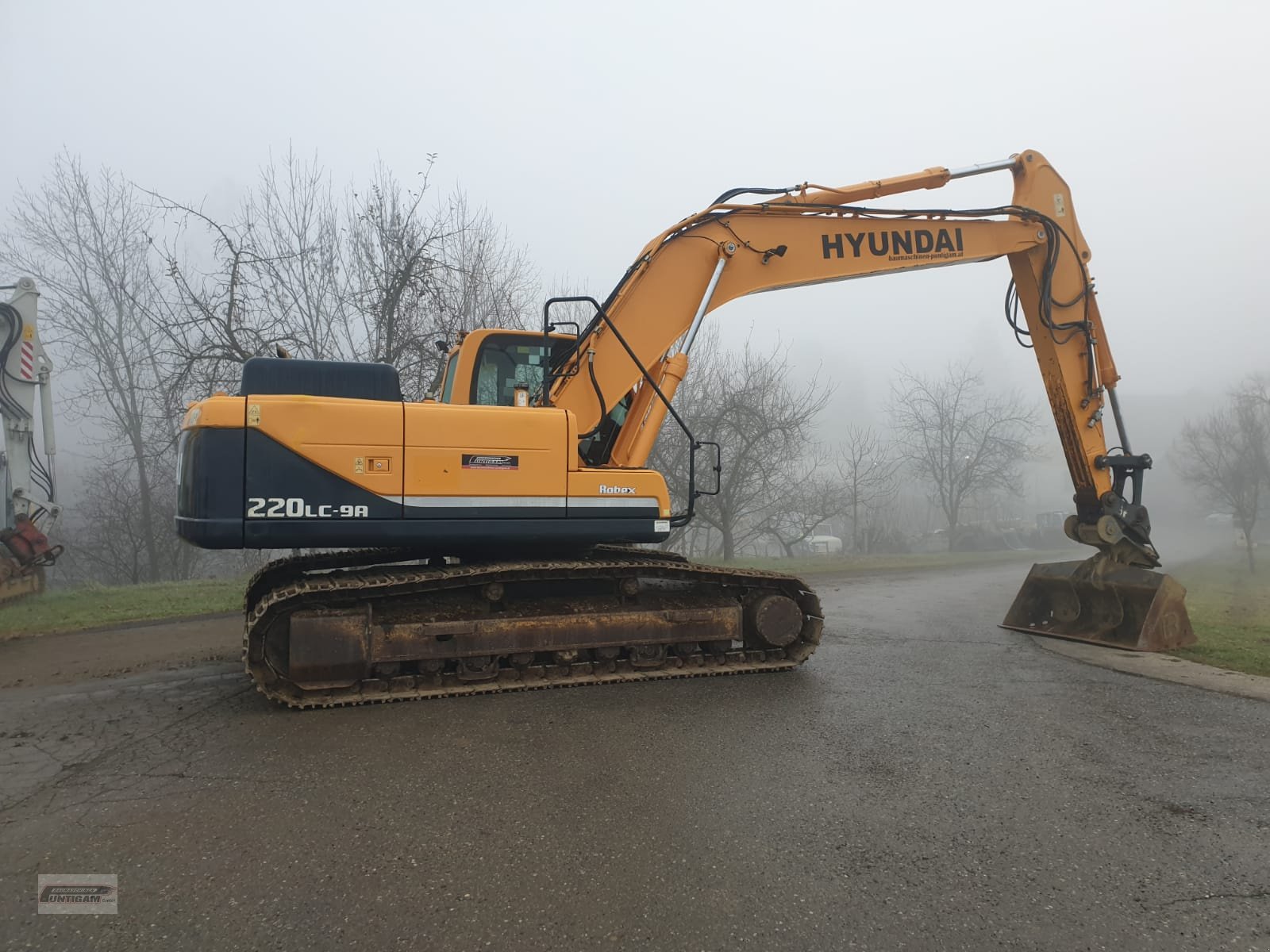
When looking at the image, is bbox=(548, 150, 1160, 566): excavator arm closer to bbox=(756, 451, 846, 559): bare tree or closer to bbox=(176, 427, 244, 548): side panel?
bbox=(176, 427, 244, 548): side panel

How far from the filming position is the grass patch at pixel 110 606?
908 cm

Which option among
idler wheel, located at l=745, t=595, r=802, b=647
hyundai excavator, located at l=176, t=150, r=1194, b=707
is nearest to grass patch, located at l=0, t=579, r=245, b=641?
hyundai excavator, located at l=176, t=150, r=1194, b=707

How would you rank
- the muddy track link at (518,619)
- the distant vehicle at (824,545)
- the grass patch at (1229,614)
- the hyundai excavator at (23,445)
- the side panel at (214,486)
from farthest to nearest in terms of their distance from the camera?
the distant vehicle at (824,545)
the hyundai excavator at (23,445)
the grass patch at (1229,614)
the muddy track link at (518,619)
the side panel at (214,486)

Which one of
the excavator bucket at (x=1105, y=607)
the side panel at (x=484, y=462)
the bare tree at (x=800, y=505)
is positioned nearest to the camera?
the side panel at (x=484, y=462)

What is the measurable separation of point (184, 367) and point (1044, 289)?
14.4 meters

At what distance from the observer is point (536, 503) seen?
5336 millimetres

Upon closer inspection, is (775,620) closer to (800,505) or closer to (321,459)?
(321,459)

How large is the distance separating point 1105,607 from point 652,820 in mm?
6496

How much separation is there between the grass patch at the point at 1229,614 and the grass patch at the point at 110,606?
11561mm

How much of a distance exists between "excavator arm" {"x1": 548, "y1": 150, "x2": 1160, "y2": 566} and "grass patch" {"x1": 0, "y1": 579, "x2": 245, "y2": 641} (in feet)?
23.8

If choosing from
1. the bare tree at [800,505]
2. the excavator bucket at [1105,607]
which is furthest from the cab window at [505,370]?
the bare tree at [800,505]

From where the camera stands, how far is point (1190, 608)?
13648 mm

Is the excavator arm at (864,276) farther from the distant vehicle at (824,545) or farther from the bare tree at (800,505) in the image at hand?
the distant vehicle at (824,545)

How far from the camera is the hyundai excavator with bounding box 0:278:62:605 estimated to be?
1145 centimetres
